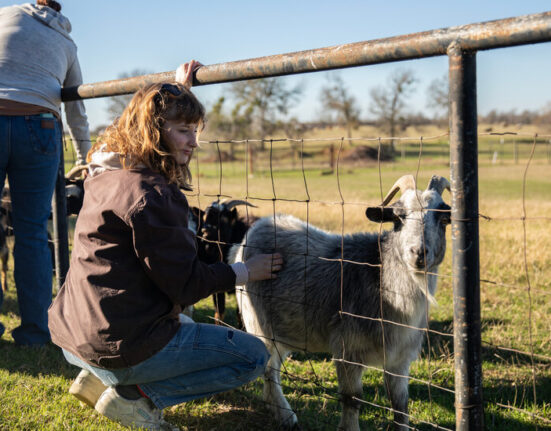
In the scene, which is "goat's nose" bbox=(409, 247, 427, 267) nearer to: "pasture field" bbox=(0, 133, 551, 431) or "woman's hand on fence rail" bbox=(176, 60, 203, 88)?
"pasture field" bbox=(0, 133, 551, 431)

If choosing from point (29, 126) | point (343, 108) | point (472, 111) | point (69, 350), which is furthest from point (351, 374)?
point (343, 108)

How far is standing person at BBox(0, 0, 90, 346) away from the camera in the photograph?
3955mm

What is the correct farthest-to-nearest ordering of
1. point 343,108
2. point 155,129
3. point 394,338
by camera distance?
point 343,108
point 394,338
point 155,129

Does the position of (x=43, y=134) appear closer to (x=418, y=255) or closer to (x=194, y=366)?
(x=194, y=366)

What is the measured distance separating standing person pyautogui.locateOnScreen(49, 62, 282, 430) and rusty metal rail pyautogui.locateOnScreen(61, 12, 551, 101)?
1.65 feet

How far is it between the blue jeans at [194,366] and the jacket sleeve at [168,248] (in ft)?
0.92

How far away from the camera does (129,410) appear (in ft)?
9.59

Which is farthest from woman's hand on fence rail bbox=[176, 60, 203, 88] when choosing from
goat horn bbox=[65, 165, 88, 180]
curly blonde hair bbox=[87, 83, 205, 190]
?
goat horn bbox=[65, 165, 88, 180]

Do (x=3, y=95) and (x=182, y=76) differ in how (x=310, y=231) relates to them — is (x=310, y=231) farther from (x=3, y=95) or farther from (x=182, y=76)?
(x=3, y=95)

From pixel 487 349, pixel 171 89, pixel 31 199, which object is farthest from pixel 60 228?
pixel 487 349

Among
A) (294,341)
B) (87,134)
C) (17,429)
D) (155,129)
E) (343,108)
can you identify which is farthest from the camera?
(343,108)

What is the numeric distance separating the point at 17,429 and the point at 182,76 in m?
2.28

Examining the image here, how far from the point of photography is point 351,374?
135 inches

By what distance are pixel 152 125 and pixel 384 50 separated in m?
1.13
